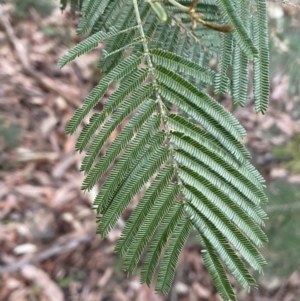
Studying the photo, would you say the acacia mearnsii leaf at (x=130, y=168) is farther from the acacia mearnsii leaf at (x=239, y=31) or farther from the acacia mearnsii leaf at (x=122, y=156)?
the acacia mearnsii leaf at (x=239, y=31)

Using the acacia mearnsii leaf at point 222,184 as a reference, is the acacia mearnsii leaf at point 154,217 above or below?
below

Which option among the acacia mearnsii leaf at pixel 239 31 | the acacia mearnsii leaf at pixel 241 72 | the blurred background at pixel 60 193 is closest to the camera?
the acacia mearnsii leaf at pixel 239 31

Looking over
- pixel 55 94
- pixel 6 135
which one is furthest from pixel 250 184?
pixel 55 94

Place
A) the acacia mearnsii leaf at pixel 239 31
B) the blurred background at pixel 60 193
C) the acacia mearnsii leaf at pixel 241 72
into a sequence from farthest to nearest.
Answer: the blurred background at pixel 60 193
the acacia mearnsii leaf at pixel 241 72
the acacia mearnsii leaf at pixel 239 31

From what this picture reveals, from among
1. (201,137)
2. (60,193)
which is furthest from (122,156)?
(60,193)

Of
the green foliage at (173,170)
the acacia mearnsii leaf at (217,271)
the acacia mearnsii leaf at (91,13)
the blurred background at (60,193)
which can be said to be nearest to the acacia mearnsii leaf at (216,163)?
the green foliage at (173,170)

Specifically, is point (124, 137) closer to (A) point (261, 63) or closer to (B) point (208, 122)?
(B) point (208, 122)

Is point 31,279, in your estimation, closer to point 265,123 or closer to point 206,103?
point 206,103
